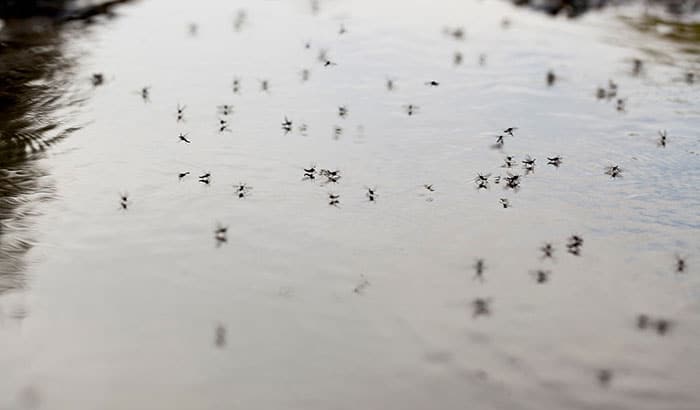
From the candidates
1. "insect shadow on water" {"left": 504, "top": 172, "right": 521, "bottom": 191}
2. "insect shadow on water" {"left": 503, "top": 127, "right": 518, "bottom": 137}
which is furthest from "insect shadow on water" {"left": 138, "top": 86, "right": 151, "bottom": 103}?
"insect shadow on water" {"left": 504, "top": 172, "right": 521, "bottom": 191}

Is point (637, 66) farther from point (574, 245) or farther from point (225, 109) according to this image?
point (225, 109)

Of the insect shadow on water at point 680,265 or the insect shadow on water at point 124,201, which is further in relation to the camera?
the insect shadow on water at point 124,201

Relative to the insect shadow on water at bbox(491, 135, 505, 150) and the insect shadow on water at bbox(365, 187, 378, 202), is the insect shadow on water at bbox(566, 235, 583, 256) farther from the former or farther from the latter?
the insect shadow on water at bbox(491, 135, 505, 150)

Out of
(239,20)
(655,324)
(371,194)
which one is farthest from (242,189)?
(239,20)

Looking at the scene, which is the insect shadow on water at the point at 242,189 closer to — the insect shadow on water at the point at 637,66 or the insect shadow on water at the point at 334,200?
the insect shadow on water at the point at 334,200

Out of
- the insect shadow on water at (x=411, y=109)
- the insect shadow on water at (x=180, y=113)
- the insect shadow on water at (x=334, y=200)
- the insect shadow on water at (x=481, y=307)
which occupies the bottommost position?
the insect shadow on water at (x=481, y=307)

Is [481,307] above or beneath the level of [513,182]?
Answer: beneath

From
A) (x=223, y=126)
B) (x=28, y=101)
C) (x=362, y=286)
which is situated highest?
(x=28, y=101)

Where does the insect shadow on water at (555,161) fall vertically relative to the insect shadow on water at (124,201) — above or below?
above

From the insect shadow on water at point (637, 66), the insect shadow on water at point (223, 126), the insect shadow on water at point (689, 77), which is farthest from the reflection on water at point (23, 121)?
the insect shadow on water at point (689, 77)
